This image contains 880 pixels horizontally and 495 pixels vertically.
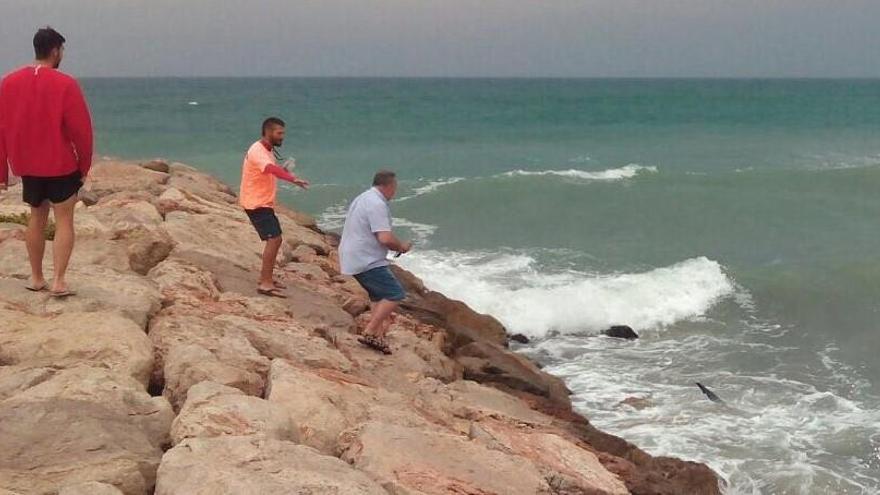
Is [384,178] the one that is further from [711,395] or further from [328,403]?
[711,395]

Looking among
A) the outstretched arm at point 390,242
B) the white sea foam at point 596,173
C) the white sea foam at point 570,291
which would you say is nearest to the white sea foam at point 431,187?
the white sea foam at point 596,173

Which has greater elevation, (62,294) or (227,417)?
(62,294)

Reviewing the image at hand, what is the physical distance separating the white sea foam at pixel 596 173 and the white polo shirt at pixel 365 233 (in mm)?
24059

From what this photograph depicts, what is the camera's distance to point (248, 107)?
84000mm

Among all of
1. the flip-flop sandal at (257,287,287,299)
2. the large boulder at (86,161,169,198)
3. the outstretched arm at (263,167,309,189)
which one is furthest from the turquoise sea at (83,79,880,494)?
the large boulder at (86,161,169,198)

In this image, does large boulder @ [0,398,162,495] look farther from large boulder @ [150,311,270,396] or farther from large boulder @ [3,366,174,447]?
large boulder @ [150,311,270,396]

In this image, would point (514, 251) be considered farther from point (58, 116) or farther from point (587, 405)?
point (58, 116)

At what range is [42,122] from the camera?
5.76 metres

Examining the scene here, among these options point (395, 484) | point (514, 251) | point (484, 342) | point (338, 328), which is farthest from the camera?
point (514, 251)

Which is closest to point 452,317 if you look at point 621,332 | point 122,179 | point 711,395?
point 621,332

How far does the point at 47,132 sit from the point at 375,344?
3.45 metres

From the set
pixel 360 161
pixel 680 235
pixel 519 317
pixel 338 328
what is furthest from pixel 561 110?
pixel 338 328

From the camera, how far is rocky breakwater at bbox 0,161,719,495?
444 centimetres

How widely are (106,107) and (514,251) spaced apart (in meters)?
72.9
